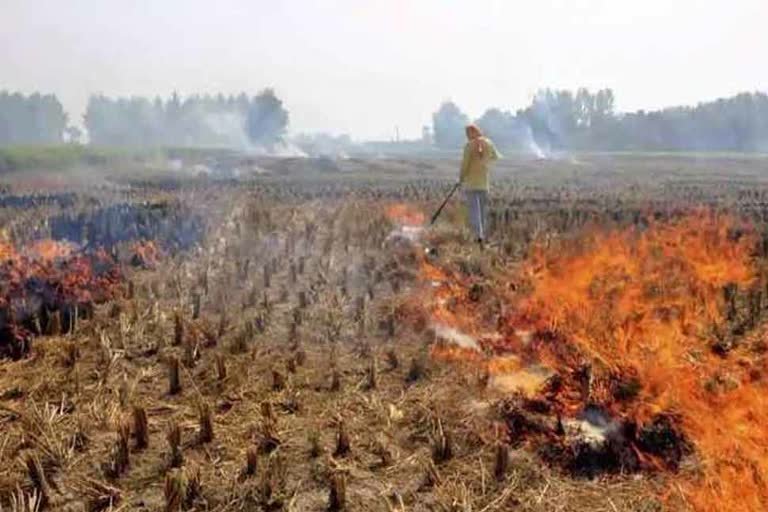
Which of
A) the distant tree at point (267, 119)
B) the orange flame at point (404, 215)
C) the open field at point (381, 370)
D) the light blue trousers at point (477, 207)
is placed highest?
the distant tree at point (267, 119)

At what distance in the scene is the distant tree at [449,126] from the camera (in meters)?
96.4

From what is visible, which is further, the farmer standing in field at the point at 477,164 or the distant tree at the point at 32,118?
the distant tree at the point at 32,118

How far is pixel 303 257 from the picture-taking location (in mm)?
9844

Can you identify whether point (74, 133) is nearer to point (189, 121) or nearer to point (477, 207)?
point (189, 121)

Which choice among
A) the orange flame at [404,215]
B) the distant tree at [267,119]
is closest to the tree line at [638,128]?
the distant tree at [267,119]

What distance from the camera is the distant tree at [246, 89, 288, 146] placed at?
74.4 m

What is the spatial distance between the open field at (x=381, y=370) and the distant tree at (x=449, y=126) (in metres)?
84.6

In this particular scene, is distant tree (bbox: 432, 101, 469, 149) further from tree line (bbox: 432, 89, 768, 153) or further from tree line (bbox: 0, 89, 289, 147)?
tree line (bbox: 0, 89, 289, 147)

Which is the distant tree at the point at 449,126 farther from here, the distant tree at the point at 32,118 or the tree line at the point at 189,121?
the distant tree at the point at 32,118

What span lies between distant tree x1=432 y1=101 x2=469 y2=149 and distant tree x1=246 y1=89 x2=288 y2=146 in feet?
86.3

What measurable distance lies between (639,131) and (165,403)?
8208cm

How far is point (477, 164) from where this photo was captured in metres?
10.4

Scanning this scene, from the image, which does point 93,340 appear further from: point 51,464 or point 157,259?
point 157,259

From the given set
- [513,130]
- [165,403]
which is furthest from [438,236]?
[513,130]
